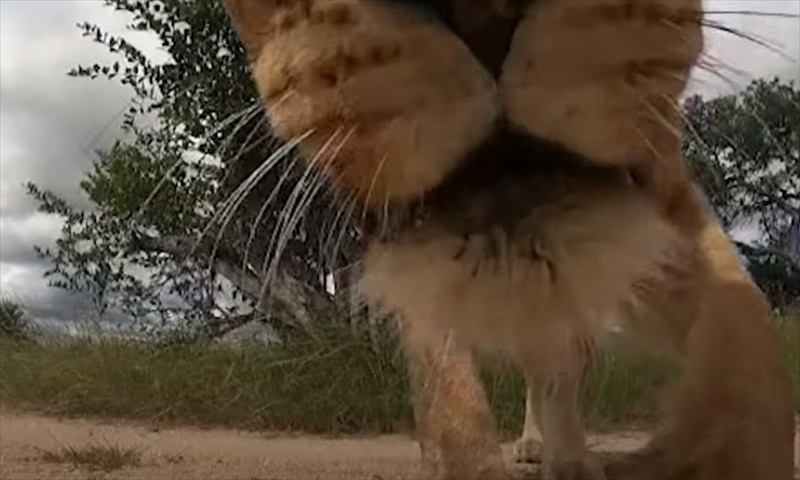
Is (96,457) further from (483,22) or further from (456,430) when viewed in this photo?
(483,22)

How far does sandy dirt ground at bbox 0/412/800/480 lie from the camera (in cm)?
219

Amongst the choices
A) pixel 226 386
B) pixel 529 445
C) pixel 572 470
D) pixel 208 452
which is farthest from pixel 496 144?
pixel 226 386

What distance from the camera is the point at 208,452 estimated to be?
2.51 m

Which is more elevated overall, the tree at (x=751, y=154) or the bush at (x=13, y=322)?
the bush at (x=13, y=322)

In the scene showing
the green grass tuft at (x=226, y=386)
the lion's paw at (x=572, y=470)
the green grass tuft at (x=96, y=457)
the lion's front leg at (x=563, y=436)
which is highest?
the green grass tuft at (x=226, y=386)

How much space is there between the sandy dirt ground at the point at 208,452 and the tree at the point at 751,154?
345 millimetres

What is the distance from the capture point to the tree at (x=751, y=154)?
759 millimetres

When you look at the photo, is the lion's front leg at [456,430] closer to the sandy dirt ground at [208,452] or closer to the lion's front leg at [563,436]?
the lion's front leg at [563,436]

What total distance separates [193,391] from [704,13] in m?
2.59

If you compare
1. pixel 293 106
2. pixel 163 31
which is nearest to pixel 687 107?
pixel 293 106

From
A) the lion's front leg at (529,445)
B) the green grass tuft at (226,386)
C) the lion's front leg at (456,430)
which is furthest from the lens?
the green grass tuft at (226,386)

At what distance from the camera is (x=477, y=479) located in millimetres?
1104

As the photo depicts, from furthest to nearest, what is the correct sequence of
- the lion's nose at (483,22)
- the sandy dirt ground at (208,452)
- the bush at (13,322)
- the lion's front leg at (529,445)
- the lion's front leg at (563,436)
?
the bush at (13,322), the sandy dirt ground at (208,452), the lion's front leg at (529,445), the lion's front leg at (563,436), the lion's nose at (483,22)

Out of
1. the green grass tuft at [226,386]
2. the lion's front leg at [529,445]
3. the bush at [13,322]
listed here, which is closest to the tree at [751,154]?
the lion's front leg at [529,445]
